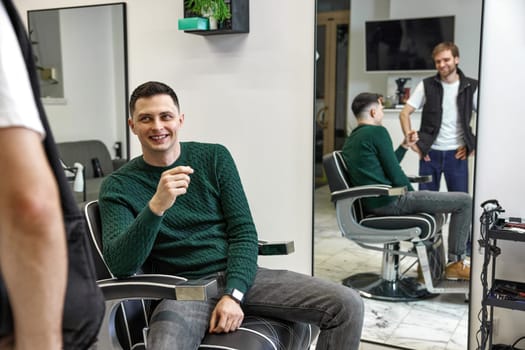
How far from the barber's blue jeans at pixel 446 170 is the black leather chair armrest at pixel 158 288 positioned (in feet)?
3.74

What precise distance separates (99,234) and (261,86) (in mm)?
1062

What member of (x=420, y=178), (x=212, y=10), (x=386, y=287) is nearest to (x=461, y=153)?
(x=420, y=178)

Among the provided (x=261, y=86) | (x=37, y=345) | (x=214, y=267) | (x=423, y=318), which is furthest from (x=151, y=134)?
(x=423, y=318)

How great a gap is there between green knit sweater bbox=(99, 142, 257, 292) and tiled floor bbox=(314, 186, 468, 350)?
63 centimetres

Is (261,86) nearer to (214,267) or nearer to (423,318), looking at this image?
(214,267)

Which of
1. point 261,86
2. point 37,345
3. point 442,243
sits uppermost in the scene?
point 261,86

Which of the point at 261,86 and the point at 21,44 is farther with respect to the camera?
the point at 261,86

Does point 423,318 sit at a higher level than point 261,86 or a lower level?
lower

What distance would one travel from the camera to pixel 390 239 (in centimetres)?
246

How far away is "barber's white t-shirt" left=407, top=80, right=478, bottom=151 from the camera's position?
2.22 m

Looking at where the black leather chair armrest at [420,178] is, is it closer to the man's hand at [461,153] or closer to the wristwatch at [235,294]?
the man's hand at [461,153]

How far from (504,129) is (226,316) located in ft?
4.22

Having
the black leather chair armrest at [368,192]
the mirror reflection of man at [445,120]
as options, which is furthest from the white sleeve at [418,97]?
the black leather chair armrest at [368,192]

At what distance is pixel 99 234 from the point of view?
185cm
